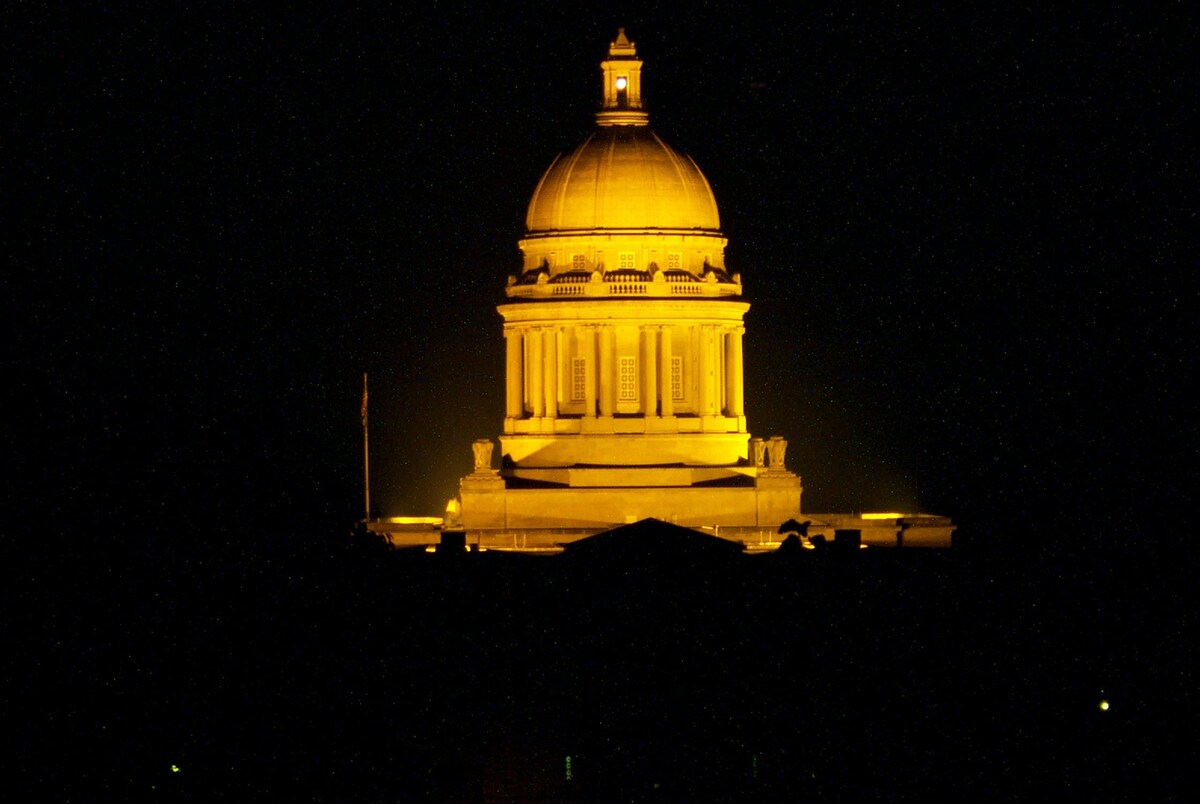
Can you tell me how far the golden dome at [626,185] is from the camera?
155m

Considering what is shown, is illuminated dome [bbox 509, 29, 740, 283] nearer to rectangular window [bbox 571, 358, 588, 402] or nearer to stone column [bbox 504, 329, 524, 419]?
stone column [bbox 504, 329, 524, 419]

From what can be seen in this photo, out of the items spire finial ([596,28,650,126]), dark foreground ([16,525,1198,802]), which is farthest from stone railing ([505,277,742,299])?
dark foreground ([16,525,1198,802])

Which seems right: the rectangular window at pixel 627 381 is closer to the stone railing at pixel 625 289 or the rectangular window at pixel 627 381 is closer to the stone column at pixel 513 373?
the stone railing at pixel 625 289

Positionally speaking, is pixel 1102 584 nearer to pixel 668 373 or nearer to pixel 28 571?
pixel 668 373

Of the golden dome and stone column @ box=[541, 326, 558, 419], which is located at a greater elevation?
the golden dome

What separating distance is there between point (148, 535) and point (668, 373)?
49.1 feet

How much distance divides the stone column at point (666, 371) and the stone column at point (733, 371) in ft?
5.17

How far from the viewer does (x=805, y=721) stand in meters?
138

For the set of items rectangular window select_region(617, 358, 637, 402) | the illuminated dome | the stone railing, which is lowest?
rectangular window select_region(617, 358, 637, 402)

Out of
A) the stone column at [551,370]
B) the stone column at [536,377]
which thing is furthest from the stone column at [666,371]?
the stone column at [536,377]

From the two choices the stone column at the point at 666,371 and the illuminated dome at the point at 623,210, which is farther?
the stone column at the point at 666,371

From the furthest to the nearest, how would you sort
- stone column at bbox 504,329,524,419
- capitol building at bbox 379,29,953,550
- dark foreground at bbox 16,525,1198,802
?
1. stone column at bbox 504,329,524,419
2. capitol building at bbox 379,29,953,550
3. dark foreground at bbox 16,525,1198,802

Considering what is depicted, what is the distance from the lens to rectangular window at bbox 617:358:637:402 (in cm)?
15600

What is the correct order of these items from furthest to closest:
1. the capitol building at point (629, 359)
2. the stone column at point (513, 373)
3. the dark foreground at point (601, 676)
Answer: the stone column at point (513, 373)
the capitol building at point (629, 359)
the dark foreground at point (601, 676)
